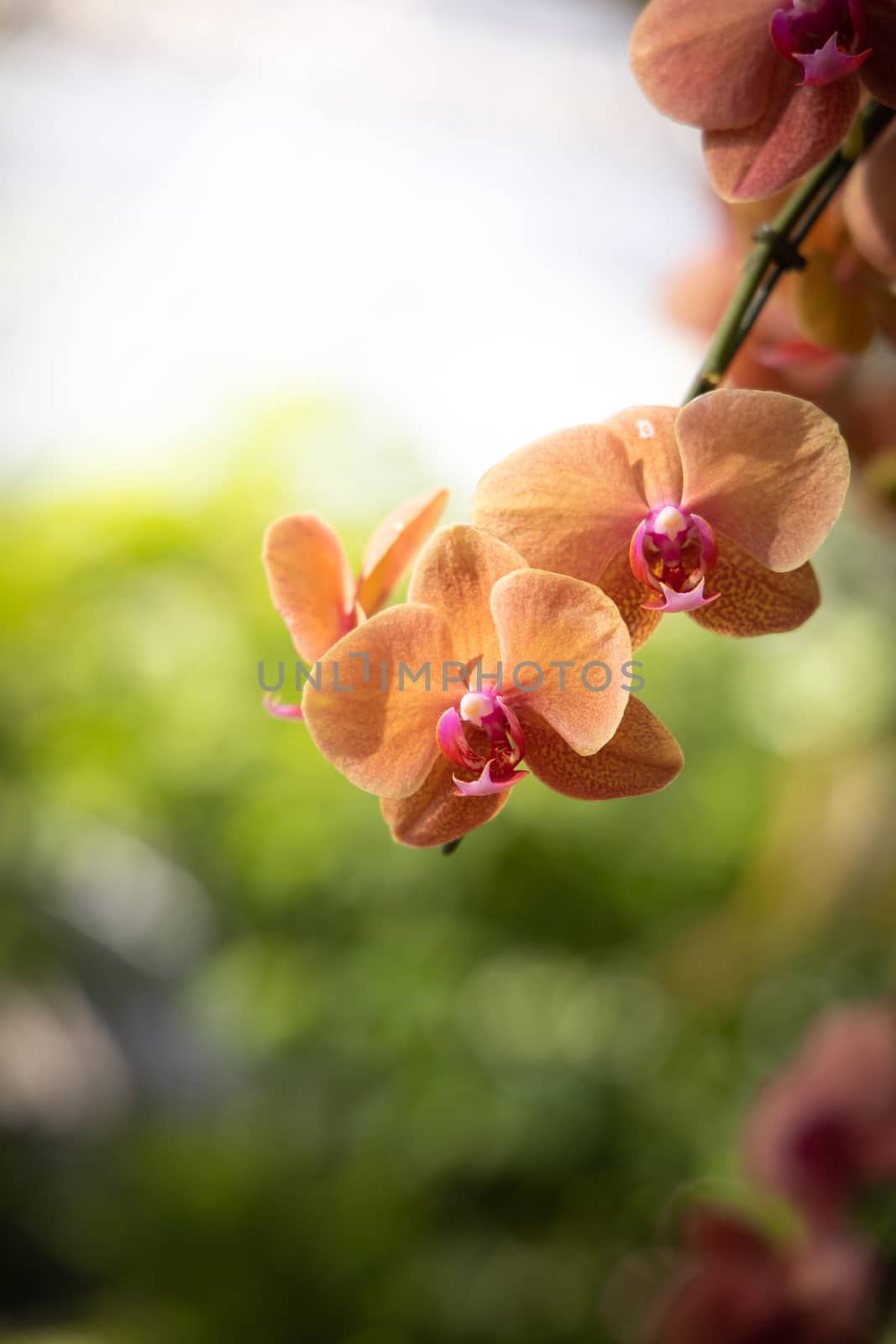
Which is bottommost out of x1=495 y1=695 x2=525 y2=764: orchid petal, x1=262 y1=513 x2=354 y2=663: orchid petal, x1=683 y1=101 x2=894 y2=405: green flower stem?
x1=262 y1=513 x2=354 y2=663: orchid petal

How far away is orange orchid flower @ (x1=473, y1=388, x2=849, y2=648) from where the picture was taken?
16 cm

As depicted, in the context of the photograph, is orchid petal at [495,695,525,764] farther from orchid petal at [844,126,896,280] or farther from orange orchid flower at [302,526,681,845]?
orchid petal at [844,126,896,280]

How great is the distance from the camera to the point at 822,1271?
395 millimetres

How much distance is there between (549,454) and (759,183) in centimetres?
7

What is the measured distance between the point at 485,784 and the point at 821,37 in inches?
6.1

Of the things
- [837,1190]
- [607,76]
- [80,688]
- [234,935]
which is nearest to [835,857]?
[837,1190]

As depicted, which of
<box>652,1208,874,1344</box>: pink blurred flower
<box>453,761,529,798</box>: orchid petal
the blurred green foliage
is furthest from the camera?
the blurred green foliage

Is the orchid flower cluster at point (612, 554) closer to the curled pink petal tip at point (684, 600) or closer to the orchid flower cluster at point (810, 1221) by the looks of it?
the curled pink petal tip at point (684, 600)

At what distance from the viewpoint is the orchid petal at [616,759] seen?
0.17 m

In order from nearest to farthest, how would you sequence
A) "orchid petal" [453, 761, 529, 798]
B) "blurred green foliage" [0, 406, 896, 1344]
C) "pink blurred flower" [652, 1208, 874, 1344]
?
"orchid petal" [453, 761, 529, 798] < "pink blurred flower" [652, 1208, 874, 1344] < "blurred green foliage" [0, 406, 896, 1344]

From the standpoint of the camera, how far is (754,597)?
19 centimetres

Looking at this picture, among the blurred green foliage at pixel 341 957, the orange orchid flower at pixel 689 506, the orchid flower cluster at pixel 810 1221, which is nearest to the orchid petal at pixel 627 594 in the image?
the orange orchid flower at pixel 689 506

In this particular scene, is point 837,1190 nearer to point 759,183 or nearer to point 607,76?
point 759,183

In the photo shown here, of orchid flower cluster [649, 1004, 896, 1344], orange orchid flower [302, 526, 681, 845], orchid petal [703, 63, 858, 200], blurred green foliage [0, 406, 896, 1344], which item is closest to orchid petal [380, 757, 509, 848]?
orange orchid flower [302, 526, 681, 845]
